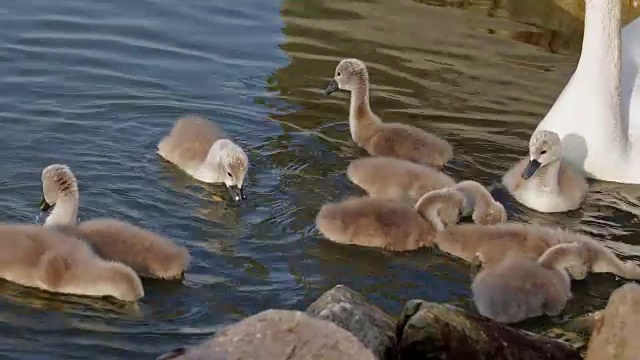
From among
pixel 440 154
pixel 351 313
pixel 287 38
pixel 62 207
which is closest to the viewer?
pixel 351 313

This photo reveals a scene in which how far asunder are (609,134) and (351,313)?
427cm

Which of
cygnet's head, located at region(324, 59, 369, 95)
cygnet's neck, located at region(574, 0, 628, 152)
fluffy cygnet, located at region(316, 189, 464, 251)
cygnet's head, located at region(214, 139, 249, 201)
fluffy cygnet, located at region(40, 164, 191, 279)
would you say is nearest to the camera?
fluffy cygnet, located at region(40, 164, 191, 279)

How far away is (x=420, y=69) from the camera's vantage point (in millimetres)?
11836

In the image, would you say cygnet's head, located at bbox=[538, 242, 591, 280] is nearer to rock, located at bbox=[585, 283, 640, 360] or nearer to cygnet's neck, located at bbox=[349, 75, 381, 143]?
rock, located at bbox=[585, 283, 640, 360]

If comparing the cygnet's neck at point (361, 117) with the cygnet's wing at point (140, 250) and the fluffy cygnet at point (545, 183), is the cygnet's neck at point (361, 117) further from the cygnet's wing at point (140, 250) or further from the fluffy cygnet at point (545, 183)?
the cygnet's wing at point (140, 250)

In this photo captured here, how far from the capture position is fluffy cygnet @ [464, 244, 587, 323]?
22.5 feet

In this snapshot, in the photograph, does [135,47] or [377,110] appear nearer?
[377,110]

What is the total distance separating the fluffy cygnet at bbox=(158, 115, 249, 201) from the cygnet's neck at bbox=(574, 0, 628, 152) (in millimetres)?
2794

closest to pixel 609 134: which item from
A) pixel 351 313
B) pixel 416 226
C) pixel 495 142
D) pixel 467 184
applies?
pixel 495 142

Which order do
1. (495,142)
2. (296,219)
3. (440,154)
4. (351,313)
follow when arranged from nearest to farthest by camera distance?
(351,313), (296,219), (440,154), (495,142)

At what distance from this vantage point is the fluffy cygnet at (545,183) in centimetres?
863

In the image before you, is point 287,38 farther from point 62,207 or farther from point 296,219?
point 62,207

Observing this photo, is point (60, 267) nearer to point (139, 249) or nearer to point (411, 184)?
point (139, 249)

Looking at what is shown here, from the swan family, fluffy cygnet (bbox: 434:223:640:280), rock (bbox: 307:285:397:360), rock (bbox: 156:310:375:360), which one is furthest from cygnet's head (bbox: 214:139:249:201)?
rock (bbox: 156:310:375:360)
